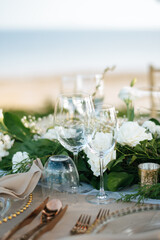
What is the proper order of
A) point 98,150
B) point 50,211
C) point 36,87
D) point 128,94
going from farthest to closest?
point 36,87 → point 128,94 → point 98,150 → point 50,211

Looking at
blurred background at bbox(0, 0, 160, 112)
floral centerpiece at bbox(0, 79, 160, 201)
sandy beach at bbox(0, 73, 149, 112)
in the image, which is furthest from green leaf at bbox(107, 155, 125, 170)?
blurred background at bbox(0, 0, 160, 112)

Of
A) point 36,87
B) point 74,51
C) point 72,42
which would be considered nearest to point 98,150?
point 36,87

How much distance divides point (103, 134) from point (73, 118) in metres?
0.14

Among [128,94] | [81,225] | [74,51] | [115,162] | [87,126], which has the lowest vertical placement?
[81,225]

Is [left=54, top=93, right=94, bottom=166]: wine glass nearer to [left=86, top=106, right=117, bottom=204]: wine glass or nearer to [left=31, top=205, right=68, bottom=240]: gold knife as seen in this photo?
[left=86, top=106, right=117, bottom=204]: wine glass

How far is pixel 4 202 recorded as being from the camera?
90 centimetres

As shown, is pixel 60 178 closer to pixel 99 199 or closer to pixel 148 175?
pixel 99 199

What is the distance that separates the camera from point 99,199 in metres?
0.96

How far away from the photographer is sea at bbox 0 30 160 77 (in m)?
7.93

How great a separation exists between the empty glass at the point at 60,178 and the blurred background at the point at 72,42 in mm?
6152

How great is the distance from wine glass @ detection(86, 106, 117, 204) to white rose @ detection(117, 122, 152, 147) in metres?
0.12

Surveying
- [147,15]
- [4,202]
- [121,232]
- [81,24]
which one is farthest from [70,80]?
[147,15]

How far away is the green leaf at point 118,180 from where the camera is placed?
39.9 inches

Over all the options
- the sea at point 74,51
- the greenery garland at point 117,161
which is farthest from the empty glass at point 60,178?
the sea at point 74,51
